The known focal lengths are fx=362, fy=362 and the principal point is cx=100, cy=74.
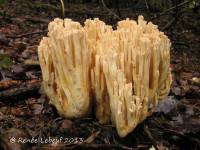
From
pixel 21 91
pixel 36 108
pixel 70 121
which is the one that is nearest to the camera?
A: pixel 70 121

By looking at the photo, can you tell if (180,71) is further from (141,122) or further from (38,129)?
(38,129)

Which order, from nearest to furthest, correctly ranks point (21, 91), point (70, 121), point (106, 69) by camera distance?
point (106, 69)
point (70, 121)
point (21, 91)

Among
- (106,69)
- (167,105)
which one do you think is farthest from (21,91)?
(167,105)

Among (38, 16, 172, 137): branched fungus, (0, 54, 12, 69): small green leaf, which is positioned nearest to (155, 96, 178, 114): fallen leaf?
(38, 16, 172, 137): branched fungus

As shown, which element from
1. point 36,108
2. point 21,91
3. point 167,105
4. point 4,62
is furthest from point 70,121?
point 4,62

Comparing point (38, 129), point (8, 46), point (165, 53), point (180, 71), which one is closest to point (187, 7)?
point (180, 71)

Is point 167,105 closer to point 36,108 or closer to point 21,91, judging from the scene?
point 36,108

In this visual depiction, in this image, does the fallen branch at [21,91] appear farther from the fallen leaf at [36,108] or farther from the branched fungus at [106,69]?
the branched fungus at [106,69]

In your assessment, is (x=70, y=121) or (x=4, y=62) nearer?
(x=70, y=121)

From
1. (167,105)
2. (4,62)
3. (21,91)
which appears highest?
(4,62)

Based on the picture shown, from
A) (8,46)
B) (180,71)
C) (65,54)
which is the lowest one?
(180,71)

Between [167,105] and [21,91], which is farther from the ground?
[21,91]
